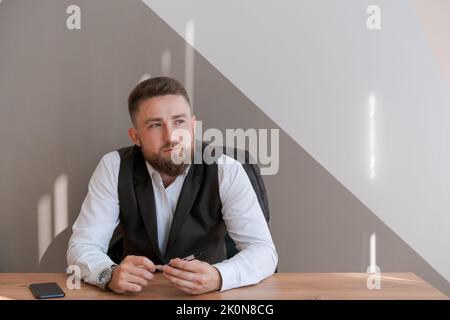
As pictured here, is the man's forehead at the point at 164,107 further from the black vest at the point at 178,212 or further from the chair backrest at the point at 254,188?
the chair backrest at the point at 254,188

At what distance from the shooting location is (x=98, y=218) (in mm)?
1856

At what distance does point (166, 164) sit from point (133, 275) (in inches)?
21.1

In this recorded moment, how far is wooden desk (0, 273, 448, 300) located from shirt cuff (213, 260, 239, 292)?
2cm

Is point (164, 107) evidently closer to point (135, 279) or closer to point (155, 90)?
point (155, 90)

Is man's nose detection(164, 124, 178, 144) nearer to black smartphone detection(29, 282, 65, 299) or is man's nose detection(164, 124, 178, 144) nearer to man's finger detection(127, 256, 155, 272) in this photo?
man's finger detection(127, 256, 155, 272)

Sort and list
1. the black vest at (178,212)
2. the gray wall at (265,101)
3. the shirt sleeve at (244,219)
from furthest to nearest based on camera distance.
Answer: the gray wall at (265,101) < the black vest at (178,212) < the shirt sleeve at (244,219)

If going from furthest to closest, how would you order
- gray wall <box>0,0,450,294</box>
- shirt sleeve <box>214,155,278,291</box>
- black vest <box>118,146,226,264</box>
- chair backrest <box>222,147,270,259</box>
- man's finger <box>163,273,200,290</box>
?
gray wall <box>0,0,450,294</box>, chair backrest <box>222,147,270,259</box>, black vest <box>118,146,226,264</box>, shirt sleeve <box>214,155,278,291</box>, man's finger <box>163,273,200,290</box>

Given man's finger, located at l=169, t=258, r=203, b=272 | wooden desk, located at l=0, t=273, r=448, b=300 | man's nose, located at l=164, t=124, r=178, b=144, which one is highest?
man's nose, located at l=164, t=124, r=178, b=144

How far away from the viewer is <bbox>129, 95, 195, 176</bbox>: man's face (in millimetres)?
1887

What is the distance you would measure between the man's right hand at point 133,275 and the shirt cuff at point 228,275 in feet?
0.70

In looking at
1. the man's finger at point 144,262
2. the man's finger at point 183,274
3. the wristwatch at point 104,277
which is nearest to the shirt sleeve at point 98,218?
the wristwatch at point 104,277

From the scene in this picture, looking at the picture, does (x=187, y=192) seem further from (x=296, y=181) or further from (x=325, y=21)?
(x=325, y=21)

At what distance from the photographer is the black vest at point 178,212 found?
1881mm

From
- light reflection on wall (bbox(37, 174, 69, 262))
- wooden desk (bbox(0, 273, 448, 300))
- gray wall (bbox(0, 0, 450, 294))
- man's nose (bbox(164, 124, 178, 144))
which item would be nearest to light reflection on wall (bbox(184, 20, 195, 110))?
gray wall (bbox(0, 0, 450, 294))
